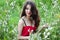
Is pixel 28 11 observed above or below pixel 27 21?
above

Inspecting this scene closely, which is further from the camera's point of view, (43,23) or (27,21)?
(27,21)

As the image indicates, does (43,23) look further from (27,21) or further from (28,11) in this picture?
(27,21)

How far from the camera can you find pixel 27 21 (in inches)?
148

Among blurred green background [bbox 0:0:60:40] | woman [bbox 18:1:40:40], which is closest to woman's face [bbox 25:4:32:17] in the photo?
woman [bbox 18:1:40:40]

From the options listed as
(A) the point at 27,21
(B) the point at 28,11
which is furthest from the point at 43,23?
(A) the point at 27,21

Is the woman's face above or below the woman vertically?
above

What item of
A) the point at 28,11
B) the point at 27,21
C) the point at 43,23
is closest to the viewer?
the point at 43,23

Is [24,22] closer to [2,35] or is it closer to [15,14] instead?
[2,35]

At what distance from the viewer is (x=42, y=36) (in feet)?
6.64

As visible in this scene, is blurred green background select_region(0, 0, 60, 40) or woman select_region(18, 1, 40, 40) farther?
woman select_region(18, 1, 40, 40)

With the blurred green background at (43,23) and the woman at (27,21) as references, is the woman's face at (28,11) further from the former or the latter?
the blurred green background at (43,23)

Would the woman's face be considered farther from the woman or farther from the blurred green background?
the blurred green background

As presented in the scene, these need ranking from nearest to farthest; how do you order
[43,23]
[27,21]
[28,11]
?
[43,23] → [28,11] → [27,21]

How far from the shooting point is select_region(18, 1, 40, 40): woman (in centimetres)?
366
